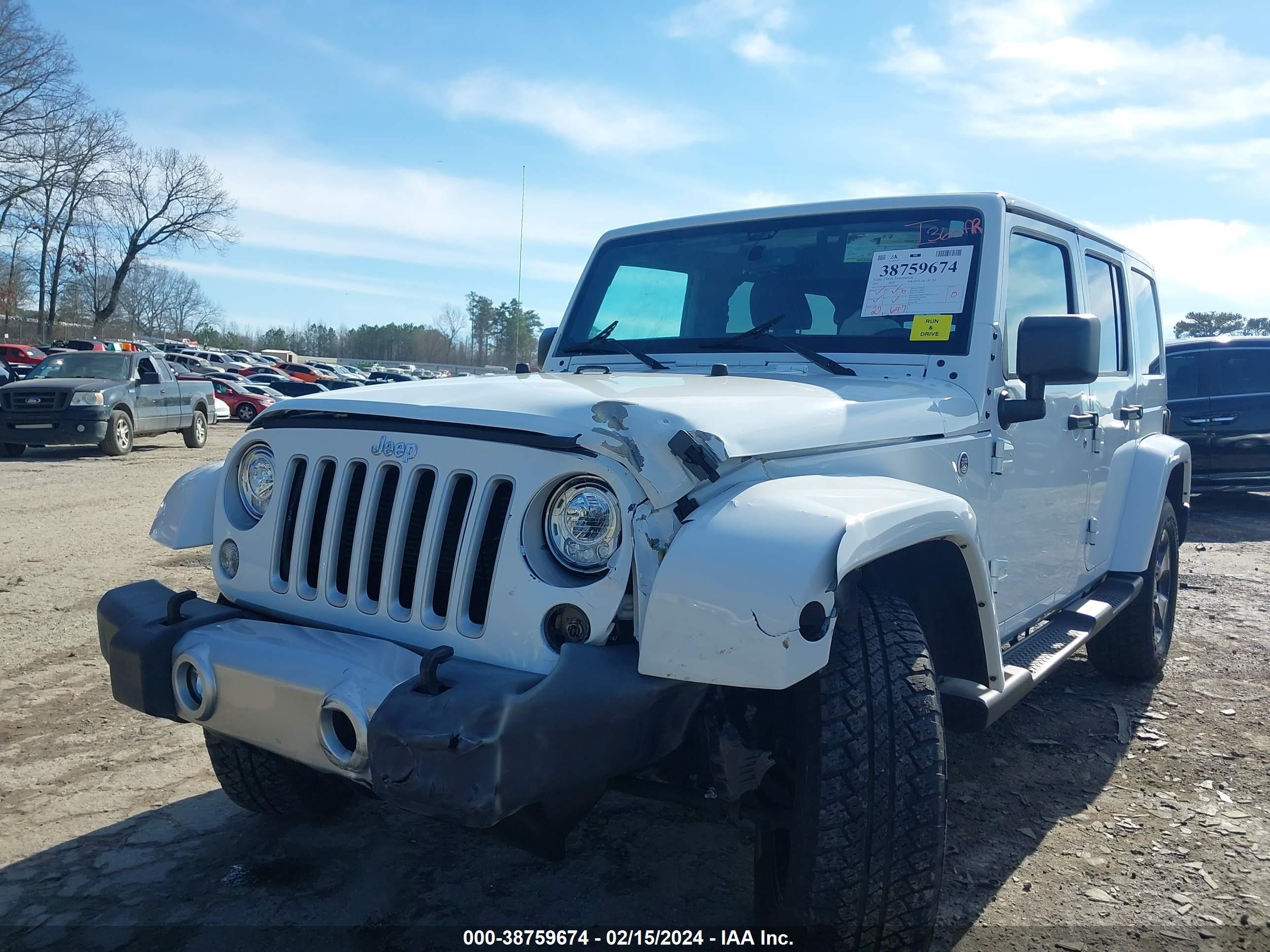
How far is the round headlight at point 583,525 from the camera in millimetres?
2076

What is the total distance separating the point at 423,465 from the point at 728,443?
0.71 meters

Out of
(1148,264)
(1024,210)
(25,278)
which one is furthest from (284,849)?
(25,278)

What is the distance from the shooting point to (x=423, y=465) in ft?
7.47

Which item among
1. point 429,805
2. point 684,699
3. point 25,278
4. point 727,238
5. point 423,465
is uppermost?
point 25,278

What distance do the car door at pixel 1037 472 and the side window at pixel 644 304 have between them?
1179 mm

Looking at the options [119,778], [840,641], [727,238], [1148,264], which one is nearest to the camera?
[840,641]

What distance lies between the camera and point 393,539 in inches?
89.4

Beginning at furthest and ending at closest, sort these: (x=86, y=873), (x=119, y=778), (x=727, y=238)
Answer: (x=727, y=238) → (x=119, y=778) → (x=86, y=873)

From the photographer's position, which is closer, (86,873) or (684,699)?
(684,699)

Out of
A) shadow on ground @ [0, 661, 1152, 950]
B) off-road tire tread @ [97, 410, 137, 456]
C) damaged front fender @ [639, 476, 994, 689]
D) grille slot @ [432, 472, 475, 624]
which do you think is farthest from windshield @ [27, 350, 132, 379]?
damaged front fender @ [639, 476, 994, 689]

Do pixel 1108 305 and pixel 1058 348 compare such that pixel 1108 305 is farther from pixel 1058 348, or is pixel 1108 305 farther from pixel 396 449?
pixel 396 449

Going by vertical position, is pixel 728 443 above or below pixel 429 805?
above

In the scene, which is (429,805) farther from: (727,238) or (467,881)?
(727,238)

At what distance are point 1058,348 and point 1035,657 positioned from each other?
1020 millimetres
